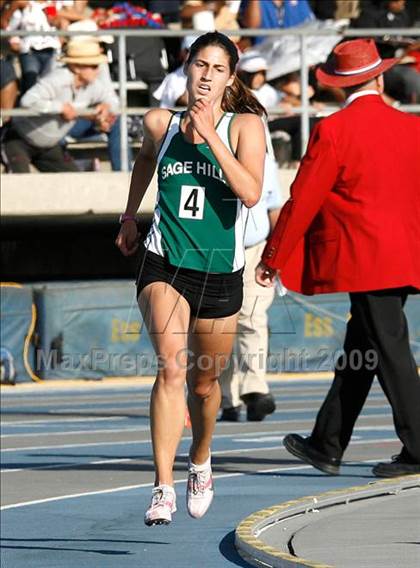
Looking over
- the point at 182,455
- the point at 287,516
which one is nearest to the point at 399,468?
the point at 287,516

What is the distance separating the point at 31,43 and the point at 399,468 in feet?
34.7

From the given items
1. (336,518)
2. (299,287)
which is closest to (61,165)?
(299,287)

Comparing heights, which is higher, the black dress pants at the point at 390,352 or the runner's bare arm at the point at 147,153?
the runner's bare arm at the point at 147,153

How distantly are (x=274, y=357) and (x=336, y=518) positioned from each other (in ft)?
32.5

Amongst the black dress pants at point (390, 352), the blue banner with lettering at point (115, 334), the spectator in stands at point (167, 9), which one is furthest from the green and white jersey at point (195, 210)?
the spectator in stands at point (167, 9)

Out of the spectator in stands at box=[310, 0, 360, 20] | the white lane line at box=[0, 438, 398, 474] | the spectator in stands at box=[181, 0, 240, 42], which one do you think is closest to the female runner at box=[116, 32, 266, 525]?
the white lane line at box=[0, 438, 398, 474]

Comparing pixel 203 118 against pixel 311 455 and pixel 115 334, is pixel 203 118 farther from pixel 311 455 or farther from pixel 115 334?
pixel 115 334

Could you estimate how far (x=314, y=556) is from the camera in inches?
245

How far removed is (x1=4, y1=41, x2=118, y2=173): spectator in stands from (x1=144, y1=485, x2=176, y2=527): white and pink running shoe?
36.4 feet

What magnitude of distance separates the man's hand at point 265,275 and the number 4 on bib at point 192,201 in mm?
1196

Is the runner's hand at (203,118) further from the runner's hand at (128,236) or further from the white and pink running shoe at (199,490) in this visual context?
the white and pink running shoe at (199,490)

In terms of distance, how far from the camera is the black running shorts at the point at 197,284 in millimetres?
6844

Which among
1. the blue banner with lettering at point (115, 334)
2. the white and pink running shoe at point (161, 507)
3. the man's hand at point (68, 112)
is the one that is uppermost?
the white and pink running shoe at point (161, 507)

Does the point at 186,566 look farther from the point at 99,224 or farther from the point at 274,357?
the point at 99,224
